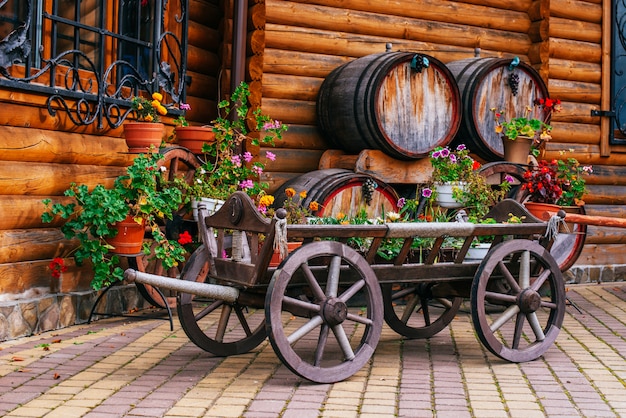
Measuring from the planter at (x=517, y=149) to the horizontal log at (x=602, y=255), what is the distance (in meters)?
1.82

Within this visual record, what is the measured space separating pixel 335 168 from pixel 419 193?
76 cm

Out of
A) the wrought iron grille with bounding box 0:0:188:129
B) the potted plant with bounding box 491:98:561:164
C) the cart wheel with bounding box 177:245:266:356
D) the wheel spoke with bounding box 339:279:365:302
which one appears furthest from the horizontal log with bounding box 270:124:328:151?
the wheel spoke with bounding box 339:279:365:302

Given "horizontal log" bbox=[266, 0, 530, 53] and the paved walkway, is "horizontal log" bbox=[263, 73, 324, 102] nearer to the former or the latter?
"horizontal log" bbox=[266, 0, 530, 53]

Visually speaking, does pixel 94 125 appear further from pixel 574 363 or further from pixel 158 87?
pixel 574 363

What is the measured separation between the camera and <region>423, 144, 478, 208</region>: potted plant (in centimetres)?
744

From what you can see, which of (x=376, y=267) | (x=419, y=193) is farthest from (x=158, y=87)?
(x=376, y=267)

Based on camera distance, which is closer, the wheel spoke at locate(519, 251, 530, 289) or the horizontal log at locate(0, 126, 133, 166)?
the wheel spoke at locate(519, 251, 530, 289)

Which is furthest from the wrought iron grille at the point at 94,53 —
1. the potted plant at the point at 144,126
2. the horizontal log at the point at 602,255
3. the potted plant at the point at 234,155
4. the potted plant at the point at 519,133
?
the horizontal log at the point at 602,255

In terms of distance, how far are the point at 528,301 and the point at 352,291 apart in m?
1.15

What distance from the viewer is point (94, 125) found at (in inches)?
256

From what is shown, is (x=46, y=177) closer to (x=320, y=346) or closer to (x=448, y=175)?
(x=320, y=346)

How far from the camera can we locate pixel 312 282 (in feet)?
15.5

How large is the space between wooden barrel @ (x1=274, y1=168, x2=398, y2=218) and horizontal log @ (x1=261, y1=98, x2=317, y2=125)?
702 mm

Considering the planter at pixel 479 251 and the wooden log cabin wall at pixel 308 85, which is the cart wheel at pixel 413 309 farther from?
the wooden log cabin wall at pixel 308 85
